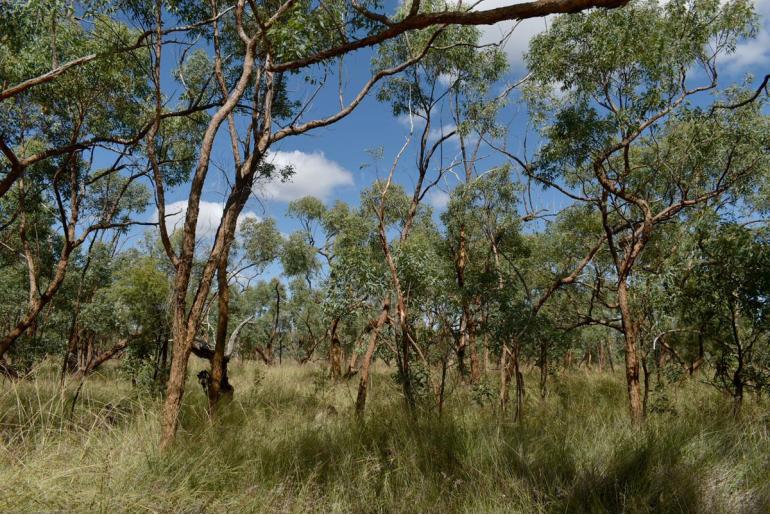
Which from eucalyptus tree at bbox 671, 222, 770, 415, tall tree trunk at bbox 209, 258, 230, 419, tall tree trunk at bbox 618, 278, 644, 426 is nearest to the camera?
eucalyptus tree at bbox 671, 222, 770, 415

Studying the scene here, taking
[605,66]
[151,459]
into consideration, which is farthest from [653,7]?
[151,459]

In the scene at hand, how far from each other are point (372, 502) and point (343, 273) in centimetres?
480

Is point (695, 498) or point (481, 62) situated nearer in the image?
point (695, 498)

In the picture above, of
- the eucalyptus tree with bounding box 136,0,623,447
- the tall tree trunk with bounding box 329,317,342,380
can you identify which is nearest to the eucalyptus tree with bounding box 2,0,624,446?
the eucalyptus tree with bounding box 136,0,623,447

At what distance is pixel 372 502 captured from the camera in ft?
12.0

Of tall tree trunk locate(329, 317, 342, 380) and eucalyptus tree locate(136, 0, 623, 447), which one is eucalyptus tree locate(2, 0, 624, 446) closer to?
eucalyptus tree locate(136, 0, 623, 447)

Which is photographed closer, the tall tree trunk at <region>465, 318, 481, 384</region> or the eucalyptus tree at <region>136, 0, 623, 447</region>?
the eucalyptus tree at <region>136, 0, 623, 447</region>

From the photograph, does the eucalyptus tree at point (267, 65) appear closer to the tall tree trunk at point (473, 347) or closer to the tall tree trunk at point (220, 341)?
the tall tree trunk at point (220, 341)

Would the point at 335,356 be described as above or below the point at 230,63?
below

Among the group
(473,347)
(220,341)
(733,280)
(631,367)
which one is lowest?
(631,367)

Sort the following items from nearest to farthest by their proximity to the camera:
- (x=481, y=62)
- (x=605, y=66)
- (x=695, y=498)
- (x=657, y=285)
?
(x=695, y=498) → (x=657, y=285) → (x=605, y=66) → (x=481, y=62)

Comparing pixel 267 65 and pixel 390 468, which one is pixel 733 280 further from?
pixel 267 65

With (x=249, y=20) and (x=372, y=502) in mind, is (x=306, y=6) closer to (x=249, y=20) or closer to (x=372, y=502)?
(x=249, y=20)

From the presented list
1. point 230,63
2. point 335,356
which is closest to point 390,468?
point 230,63
